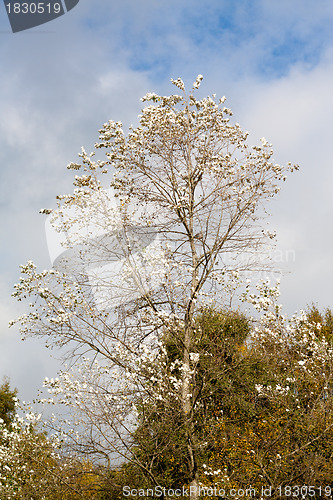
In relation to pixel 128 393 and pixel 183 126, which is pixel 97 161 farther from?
pixel 128 393

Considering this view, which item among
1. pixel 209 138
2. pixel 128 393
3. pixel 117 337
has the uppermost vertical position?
pixel 209 138

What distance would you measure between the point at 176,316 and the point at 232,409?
7.71 m

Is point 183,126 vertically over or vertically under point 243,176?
over

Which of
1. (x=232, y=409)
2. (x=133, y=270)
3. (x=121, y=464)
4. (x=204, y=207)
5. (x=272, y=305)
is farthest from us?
(x=232, y=409)

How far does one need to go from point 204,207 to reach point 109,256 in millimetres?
2890

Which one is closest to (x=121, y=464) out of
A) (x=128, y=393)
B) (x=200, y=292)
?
(x=128, y=393)

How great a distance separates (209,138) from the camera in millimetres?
13375

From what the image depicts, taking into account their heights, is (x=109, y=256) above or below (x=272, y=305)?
above

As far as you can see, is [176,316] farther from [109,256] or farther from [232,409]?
[232,409]

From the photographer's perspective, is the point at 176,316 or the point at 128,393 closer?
the point at 128,393

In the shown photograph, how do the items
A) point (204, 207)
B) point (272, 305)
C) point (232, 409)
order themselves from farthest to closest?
point (232, 409) < point (204, 207) < point (272, 305)

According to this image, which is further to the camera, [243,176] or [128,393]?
[243,176]

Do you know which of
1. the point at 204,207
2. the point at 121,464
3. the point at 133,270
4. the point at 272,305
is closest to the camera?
the point at 272,305

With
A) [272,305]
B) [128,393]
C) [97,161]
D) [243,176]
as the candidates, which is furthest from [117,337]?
[243,176]
